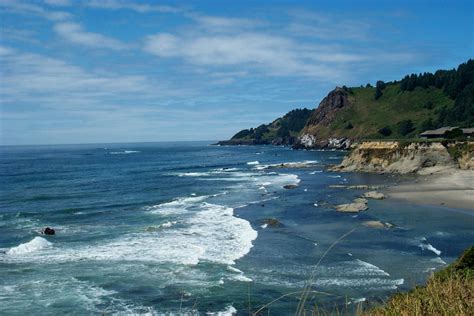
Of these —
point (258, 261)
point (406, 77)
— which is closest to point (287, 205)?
point (258, 261)

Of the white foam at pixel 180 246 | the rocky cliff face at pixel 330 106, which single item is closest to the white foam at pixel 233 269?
the white foam at pixel 180 246

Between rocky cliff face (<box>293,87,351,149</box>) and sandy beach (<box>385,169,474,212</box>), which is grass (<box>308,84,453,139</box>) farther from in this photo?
sandy beach (<box>385,169,474,212</box>)

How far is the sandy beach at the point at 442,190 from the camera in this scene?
4922cm

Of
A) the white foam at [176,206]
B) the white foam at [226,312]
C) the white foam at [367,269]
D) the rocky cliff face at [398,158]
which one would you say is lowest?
the white foam at [367,269]

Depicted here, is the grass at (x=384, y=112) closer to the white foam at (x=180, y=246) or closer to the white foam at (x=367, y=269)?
the white foam at (x=180, y=246)

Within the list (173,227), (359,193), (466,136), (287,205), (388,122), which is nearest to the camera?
(173,227)

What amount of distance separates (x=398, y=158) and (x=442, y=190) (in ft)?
86.8

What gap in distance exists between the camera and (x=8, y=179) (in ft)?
289

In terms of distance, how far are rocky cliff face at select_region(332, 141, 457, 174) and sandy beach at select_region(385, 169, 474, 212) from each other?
4.91 m

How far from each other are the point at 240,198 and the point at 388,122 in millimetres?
115569

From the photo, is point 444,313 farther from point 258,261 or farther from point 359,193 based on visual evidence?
point 359,193

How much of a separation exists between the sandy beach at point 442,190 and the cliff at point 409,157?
3317mm

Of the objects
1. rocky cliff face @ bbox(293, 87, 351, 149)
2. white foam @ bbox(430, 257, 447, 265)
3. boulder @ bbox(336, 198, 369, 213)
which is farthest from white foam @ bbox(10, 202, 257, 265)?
rocky cliff face @ bbox(293, 87, 351, 149)

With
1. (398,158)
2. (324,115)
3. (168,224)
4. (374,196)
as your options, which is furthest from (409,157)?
(324,115)
